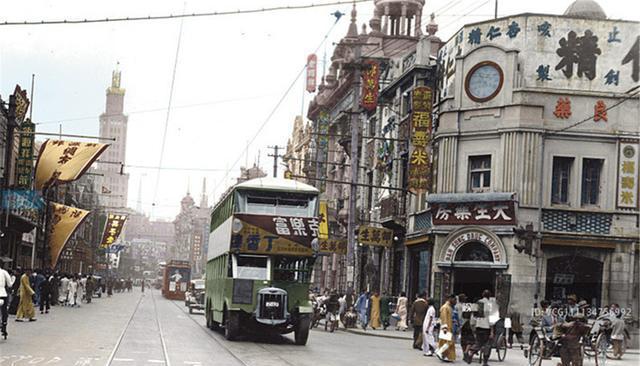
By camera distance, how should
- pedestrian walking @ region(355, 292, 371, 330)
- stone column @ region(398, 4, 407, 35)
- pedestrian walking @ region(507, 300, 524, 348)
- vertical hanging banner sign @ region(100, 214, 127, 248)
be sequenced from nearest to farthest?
pedestrian walking @ region(507, 300, 524, 348) → pedestrian walking @ region(355, 292, 371, 330) → stone column @ region(398, 4, 407, 35) → vertical hanging banner sign @ region(100, 214, 127, 248)

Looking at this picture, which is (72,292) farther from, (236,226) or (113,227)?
(236,226)

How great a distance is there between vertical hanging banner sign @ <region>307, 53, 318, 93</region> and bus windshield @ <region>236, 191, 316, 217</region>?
4930 centimetres

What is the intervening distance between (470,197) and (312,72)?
41.8 m

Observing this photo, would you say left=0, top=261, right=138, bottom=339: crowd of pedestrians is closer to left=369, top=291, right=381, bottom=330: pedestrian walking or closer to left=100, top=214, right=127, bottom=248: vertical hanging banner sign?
left=100, top=214, right=127, bottom=248: vertical hanging banner sign

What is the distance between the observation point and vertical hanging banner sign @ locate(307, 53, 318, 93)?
250ft

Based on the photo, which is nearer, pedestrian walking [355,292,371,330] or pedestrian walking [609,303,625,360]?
pedestrian walking [609,303,625,360]

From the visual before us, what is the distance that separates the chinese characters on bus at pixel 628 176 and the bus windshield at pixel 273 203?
13.8 metres

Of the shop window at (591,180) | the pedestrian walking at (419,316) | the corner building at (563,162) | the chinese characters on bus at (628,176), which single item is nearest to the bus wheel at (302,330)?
the pedestrian walking at (419,316)

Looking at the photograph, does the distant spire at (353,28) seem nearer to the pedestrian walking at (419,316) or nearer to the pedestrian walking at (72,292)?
the pedestrian walking at (72,292)

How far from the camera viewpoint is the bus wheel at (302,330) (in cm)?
2702

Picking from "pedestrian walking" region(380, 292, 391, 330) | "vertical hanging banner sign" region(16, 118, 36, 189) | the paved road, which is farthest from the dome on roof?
"vertical hanging banner sign" region(16, 118, 36, 189)

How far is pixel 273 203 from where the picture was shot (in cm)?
2711

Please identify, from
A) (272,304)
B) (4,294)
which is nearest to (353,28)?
(272,304)

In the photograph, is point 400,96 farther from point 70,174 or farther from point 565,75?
point 70,174
